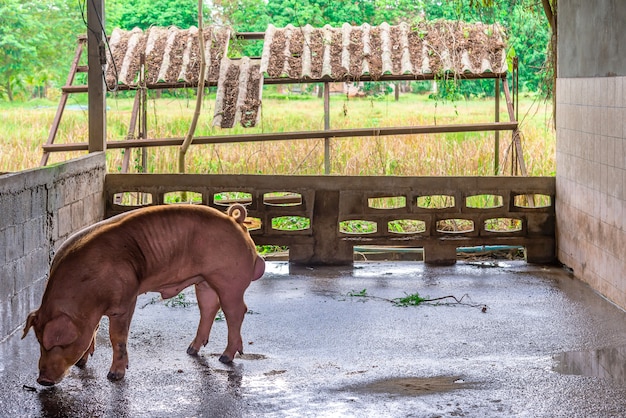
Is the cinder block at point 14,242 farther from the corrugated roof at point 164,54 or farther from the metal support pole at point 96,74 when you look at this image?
the corrugated roof at point 164,54

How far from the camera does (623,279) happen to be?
8.50 m

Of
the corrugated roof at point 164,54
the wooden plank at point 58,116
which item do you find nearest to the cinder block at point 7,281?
the wooden plank at point 58,116

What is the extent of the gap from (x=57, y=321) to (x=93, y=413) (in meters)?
0.62

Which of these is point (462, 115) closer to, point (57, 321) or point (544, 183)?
point (544, 183)

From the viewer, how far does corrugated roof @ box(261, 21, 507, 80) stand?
41.4 ft

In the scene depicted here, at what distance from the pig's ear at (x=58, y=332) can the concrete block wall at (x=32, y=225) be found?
150 centimetres

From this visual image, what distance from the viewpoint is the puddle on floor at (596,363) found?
6594 millimetres

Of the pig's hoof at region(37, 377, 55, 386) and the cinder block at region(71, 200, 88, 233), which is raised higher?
the cinder block at region(71, 200, 88, 233)

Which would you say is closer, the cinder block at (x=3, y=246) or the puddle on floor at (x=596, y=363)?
the puddle on floor at (x=596, y=363)

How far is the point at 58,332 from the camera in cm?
603

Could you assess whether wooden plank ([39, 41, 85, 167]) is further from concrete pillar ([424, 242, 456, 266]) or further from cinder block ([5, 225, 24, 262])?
concrete pillar ([424, 242, 456, 266])

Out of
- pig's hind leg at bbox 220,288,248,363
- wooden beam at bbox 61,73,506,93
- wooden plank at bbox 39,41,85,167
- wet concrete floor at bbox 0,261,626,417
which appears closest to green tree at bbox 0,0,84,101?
wooden plank at bbox 39,41,85,167

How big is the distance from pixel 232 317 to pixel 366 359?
0.97 m

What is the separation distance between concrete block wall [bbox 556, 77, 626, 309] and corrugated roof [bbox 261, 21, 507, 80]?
7.48 feet
